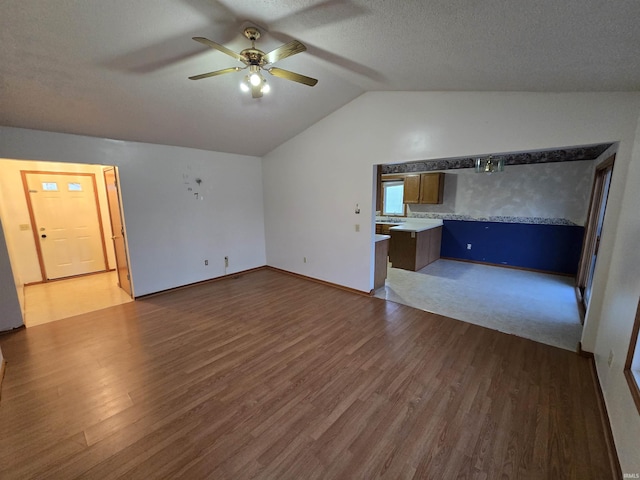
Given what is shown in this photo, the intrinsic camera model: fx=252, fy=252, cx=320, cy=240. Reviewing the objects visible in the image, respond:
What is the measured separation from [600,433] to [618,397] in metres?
0.28

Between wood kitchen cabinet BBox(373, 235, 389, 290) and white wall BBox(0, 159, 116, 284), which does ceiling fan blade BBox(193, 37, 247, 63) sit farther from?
white wall BBox(0, 159, 116, 284)

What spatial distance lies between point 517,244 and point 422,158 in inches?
144

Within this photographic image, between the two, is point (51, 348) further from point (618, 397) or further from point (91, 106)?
point (618, 397)

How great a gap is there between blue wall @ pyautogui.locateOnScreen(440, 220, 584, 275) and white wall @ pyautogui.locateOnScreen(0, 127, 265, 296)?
15.4 ft

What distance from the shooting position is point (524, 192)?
5.13 m

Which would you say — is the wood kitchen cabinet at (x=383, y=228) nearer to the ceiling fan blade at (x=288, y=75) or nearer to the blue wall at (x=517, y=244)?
the blue wall at (x=517, y=244)

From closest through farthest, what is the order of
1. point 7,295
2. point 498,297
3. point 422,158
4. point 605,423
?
point 605,423, point 7,295, point 422,158, point 498,297

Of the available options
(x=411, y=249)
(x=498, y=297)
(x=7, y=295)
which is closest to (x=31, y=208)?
(x=7, y=295)

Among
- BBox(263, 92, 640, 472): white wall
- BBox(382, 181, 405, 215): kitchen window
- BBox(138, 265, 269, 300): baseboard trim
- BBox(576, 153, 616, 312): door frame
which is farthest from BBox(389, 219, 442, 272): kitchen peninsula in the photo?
BBox(138, 265, 269, 300): baseboard trim

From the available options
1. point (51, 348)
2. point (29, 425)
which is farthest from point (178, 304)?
point (29, 425)

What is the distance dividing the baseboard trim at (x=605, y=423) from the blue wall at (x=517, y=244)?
3.33 metres

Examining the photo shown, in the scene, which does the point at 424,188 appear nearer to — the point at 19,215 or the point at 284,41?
the point at 284,41

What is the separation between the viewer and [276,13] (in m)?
1.86

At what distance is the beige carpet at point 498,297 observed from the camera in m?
2.99
